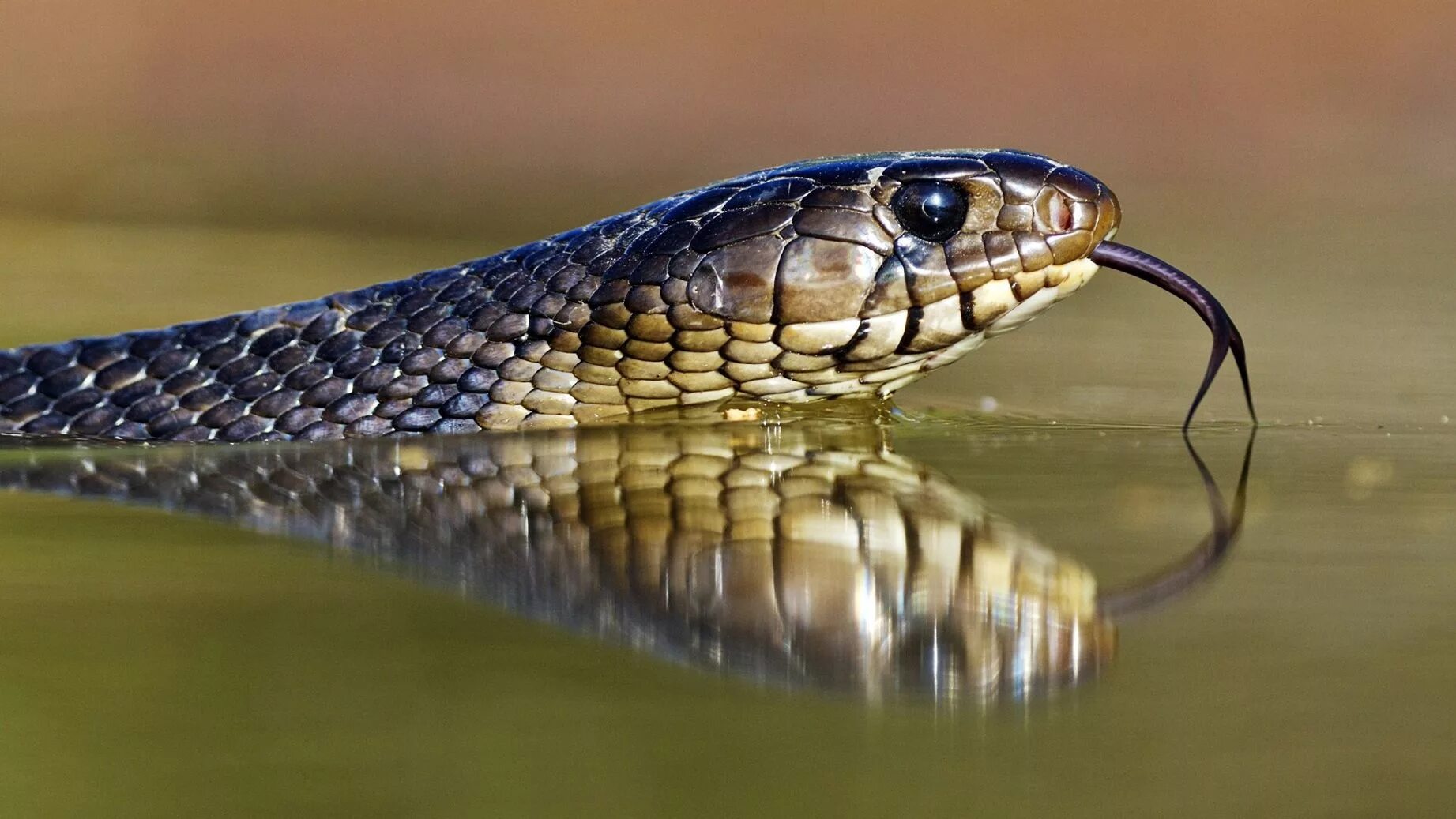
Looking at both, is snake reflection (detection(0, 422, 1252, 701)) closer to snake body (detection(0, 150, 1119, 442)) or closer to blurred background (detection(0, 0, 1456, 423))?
snake body (detection(0, 150, 1119, 442))

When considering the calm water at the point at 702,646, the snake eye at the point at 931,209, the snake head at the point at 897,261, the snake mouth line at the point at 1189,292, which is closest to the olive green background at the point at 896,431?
the calm water at the point at 702,646

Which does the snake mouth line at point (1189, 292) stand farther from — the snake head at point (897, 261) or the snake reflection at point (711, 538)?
the snake reflection at point (711, 538)

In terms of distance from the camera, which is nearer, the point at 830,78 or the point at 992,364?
the point at 992,364

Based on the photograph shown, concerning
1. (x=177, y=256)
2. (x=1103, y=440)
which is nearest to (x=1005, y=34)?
(x=177, y=256)

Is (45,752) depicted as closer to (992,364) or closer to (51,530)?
(51,530)

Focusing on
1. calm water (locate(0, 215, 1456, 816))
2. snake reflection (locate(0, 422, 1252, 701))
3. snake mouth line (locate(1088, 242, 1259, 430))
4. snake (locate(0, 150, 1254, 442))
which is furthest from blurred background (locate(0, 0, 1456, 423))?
calm water (locate(0, 215, 1456, 816))

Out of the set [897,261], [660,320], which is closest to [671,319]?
[660,320]
